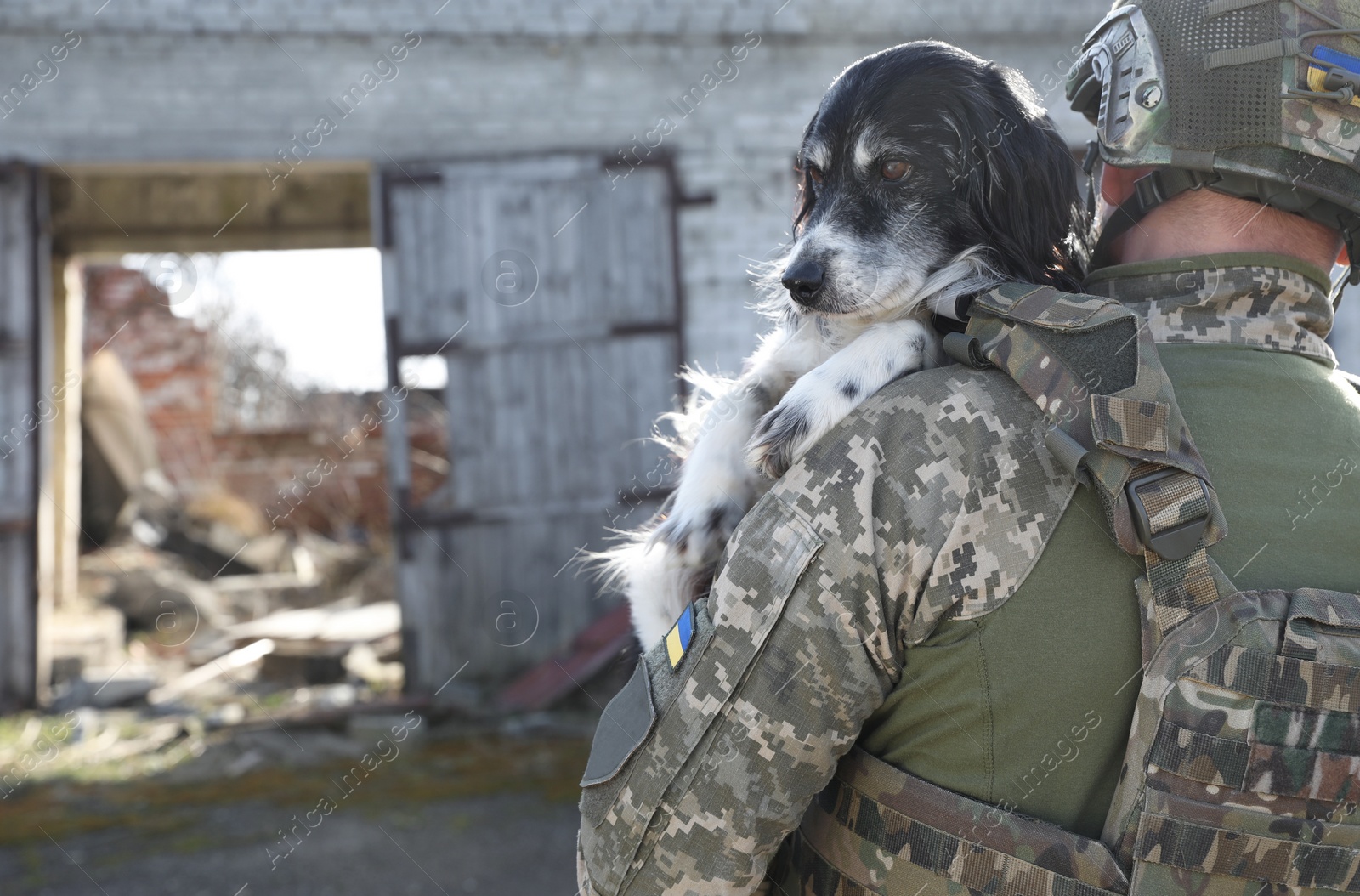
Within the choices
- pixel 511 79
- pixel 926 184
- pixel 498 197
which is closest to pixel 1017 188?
pixel 926 184

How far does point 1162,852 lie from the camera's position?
46.6 inches

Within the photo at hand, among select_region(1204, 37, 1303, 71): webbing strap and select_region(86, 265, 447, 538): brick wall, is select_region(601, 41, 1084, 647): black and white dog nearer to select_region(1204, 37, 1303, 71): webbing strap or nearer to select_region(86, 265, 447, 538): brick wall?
select_region(1204, 37, 1303, 71): webbing strap

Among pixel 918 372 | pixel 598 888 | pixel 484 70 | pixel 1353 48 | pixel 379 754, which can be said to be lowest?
pixel 379 754

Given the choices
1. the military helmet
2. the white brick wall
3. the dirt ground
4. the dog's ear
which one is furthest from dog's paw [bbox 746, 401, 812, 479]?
the white brick wall

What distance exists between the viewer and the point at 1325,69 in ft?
4.73

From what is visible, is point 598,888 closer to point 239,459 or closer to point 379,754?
point 379,754

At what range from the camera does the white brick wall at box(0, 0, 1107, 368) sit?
617 centimetres

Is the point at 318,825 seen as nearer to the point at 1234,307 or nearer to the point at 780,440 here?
the point at 780,440

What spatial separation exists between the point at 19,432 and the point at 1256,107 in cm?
666

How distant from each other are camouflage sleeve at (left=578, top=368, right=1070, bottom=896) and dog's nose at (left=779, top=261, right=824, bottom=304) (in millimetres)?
350

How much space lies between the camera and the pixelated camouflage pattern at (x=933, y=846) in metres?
1.22

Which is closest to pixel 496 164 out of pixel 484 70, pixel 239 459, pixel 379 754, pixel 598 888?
pixel 484 70

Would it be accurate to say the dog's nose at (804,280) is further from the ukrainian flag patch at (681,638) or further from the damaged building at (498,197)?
the damaged building at (498,197)

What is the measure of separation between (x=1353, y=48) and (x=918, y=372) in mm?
753
